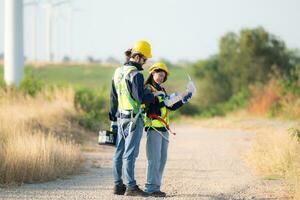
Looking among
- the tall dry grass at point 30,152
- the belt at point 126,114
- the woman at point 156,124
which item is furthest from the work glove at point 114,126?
the tall dry grass at point 30,152

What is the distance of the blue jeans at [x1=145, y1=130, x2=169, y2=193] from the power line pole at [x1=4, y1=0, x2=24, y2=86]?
14.1 metres

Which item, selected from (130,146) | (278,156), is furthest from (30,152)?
(278,156)

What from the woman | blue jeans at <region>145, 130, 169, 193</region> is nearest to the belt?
the woman

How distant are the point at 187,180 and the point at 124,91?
295cm

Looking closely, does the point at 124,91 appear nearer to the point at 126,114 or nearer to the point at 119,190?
the point at 126,114

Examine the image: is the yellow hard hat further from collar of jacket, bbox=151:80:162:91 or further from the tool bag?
the tool bag

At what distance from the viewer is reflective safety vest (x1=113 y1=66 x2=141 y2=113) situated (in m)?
11.6

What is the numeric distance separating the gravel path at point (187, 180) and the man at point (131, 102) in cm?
43

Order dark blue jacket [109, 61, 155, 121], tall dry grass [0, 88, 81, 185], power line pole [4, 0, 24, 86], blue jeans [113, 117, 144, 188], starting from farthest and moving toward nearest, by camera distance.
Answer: power line pole [4, 0, 24, 86], tall dry grass [0, 88, 81, 185], blue jeans [113, 117, 144, 188], dark blue jacket [109, 61, 155, 121]

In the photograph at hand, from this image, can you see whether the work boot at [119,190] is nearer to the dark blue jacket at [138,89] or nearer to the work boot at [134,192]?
the work boot at [134,192]

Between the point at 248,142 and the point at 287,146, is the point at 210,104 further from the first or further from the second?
the point at 287,146

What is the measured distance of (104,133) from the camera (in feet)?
39.9

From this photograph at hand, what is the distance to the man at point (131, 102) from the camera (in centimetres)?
1145

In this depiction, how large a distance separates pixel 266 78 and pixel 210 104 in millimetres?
→ 5210
